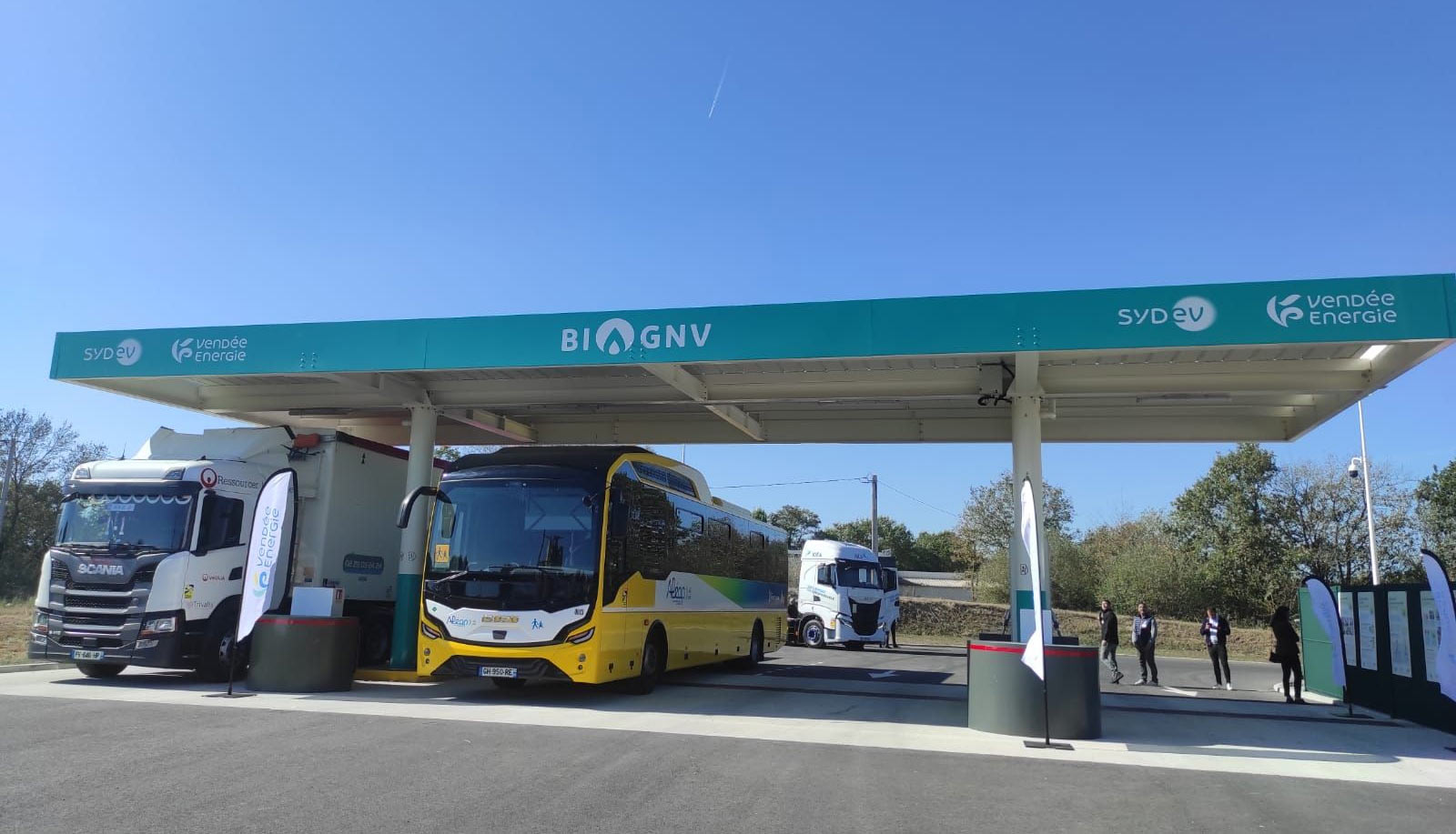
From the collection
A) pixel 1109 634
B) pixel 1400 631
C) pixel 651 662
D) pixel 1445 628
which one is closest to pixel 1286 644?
pixel 1400 631

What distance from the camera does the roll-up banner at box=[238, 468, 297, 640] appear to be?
1155cm

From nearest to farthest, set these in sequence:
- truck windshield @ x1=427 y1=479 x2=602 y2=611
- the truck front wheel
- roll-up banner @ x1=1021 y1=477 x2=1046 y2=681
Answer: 1. roll-up banner @ x1=1021 y1=477 x2=1046 y2=681
2. truck windshield @ x1=427 y1=479 x2=602 y2=611
3. the truck front wheel

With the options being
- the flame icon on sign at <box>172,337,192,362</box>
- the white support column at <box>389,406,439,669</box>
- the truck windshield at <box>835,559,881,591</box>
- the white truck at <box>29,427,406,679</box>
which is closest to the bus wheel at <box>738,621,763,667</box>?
the white support column at <box>389,406,439,669</box>

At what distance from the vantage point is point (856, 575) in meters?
27.8

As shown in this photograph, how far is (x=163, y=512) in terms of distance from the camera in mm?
12289

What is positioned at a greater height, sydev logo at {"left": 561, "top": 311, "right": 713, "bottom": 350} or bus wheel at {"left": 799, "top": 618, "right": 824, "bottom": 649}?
sydev logo at {"left": 561, "top": 311, "right": 713, "bottom": 350}

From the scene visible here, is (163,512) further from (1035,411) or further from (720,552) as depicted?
(1035,411)

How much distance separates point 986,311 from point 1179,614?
3116cm

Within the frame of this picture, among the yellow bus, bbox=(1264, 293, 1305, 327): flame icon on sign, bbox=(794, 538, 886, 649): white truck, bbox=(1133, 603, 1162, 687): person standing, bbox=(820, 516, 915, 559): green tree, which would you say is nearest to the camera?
bbox=(1264, 293, 1305, 327): flame icon on sign

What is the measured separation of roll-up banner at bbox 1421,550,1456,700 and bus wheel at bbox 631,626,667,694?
9.27 metres

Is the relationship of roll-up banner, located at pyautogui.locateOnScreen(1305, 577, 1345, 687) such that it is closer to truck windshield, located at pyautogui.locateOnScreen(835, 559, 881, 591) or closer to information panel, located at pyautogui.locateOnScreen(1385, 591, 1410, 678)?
information panel, located at pyautogui.locateOnScreen(1385, 591, 1410, 678)

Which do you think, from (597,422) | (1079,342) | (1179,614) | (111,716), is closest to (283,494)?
(111,716)

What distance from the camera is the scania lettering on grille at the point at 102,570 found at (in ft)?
38.8

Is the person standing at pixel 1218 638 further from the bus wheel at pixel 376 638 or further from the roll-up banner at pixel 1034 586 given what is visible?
the bus wheel at pixel 376 638
